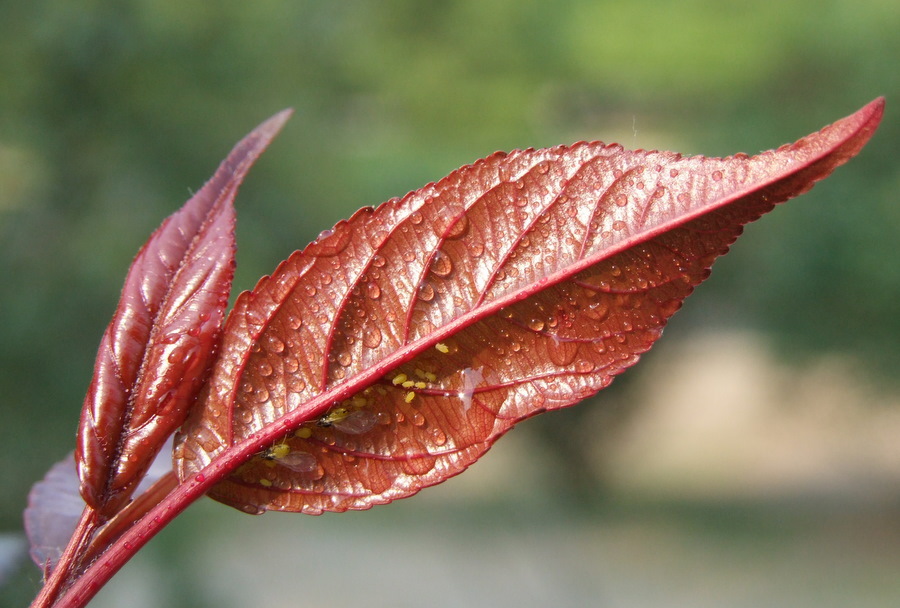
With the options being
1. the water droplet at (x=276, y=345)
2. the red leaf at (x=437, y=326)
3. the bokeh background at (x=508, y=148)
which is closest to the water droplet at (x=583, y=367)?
the red leaf at (x=437, y=326)

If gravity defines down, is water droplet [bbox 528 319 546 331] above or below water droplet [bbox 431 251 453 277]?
below

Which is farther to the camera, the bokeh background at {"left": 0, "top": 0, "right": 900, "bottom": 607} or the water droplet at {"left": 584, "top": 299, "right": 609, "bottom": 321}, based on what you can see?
the bokeh background at {"left": 0, "top": 0, "right": 900, "bottom": 607}

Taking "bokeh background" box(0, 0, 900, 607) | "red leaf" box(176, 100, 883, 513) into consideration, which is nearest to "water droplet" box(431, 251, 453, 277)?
"red leaf" box(176, 100, 883, 513)

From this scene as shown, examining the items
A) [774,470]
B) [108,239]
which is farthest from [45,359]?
[774,470]

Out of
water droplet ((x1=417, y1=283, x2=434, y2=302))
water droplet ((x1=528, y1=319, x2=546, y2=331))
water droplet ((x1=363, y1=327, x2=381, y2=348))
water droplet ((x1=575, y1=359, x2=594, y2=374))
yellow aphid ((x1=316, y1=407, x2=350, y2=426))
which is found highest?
water droplet ((x1=417, y1=283, x2=434, y2=302))

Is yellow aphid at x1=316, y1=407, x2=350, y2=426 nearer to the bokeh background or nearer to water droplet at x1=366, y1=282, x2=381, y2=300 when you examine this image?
water droplet at x1=366, y1=282, x2=381, y2=300

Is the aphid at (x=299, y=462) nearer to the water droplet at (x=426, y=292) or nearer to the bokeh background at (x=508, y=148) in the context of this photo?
the water droplet at (x=426, y=292)

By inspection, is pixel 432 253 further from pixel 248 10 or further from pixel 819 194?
pixel 819 194

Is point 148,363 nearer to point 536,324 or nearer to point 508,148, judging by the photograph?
point 536,324
